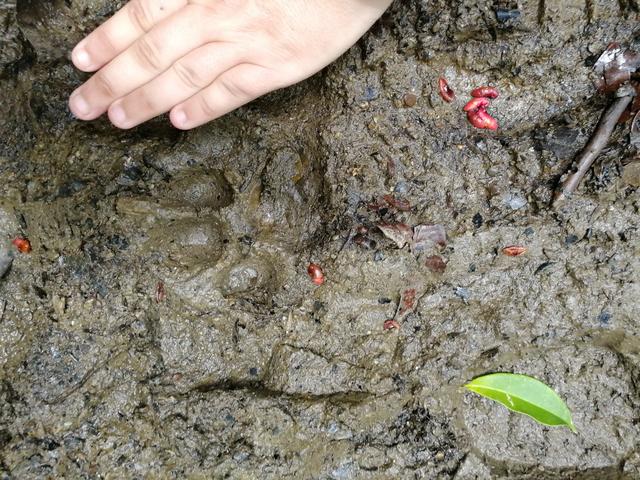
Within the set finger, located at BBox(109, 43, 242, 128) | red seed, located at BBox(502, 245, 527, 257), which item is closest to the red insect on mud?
red seed, located at BBox(502, 245, 527, 257)

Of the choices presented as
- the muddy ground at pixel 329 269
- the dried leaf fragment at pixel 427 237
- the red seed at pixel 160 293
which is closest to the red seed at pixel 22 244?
the muddy ground at pixel 329 269

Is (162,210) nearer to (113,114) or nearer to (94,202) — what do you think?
(94,202)

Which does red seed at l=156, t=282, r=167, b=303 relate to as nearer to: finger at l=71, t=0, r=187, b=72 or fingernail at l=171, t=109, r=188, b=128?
fingernail at l=171, t=109, r=188, b=128

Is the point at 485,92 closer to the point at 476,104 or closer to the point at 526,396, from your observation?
the point at 476,104

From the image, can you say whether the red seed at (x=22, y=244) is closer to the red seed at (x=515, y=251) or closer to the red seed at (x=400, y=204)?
the red seed at (x=400, y=204)

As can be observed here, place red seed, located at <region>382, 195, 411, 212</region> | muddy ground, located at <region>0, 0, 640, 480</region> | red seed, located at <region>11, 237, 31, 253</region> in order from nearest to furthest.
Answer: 1. muddy ground, located at <region>0, 0, 640, 480</region>
2. red seed, located at <region>11, 237, 31, 253</region>
3. red seed, located at <region>382, 195, 411, 212</region>

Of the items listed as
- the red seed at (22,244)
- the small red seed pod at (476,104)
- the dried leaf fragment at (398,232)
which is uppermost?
the red seed at (22,244)
